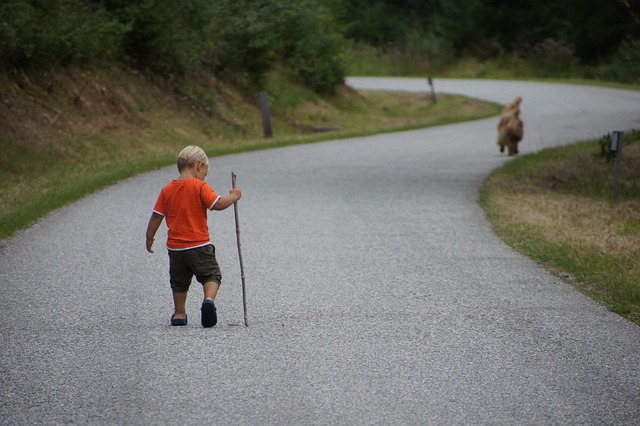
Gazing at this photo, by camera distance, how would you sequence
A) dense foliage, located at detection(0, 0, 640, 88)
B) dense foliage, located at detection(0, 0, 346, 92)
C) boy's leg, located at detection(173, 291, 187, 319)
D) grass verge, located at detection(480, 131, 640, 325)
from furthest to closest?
dense foliage, located at detection(0, 0, 640, 88), dense foliage, located at detection(0, 0, 346, 92), grass verge, located at detection(480, 131, 640, 325), boy's leg, located at detection(173, 291, 187, 319)

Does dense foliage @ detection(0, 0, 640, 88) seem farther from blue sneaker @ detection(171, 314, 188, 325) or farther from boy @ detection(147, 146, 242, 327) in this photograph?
blue sneaker @ detection(171, 314, 188, 325)

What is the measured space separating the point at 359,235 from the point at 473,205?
117 inches

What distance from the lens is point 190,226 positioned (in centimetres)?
674

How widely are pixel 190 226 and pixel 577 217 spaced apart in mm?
7069

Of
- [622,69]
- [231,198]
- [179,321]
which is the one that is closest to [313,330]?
[179,321]

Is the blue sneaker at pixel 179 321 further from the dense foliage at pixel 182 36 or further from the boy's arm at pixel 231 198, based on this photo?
the dense foliage at pixel 182 36

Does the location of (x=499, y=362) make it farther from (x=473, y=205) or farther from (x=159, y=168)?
(x=159, y=168)

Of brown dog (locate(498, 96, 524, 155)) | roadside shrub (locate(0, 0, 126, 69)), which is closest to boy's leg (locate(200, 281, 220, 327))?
roadside shrub (locate(0, 0, 126, 69))

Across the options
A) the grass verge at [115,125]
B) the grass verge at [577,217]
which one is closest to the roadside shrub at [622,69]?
the grass verge at [115,125]

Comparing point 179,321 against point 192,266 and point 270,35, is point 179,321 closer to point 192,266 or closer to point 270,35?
point 192,266

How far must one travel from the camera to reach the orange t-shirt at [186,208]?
670 centimetres

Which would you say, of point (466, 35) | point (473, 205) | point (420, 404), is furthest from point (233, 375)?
point (466, 35)

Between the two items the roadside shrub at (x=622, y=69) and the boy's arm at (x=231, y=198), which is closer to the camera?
the boy's arm at (x=231, y=198)

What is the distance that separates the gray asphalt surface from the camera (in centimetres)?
517
